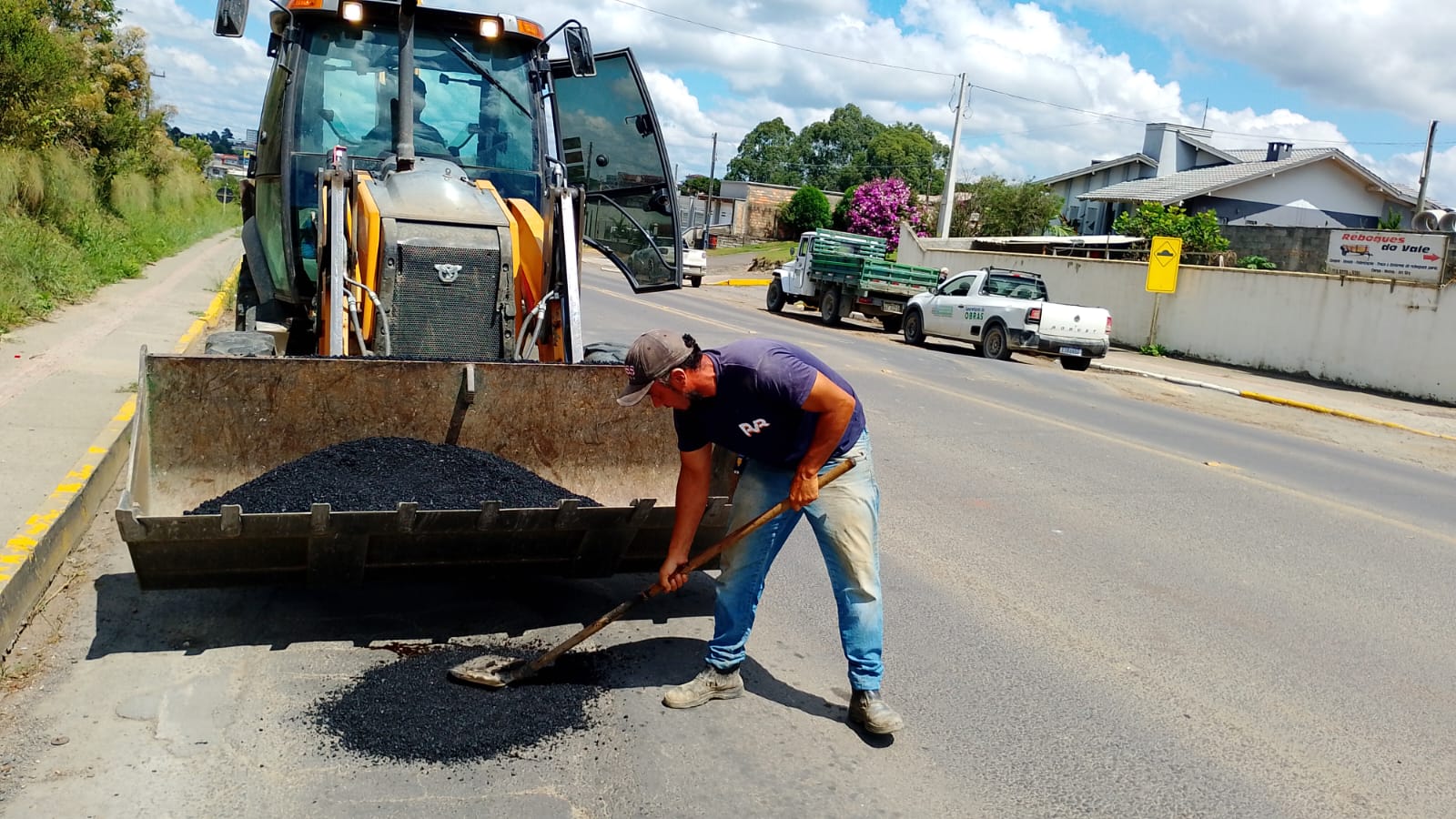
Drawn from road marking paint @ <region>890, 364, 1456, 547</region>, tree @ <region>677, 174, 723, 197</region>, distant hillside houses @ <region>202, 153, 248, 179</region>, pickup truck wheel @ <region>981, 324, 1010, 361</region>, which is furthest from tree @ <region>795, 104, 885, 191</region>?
road marking paint @ <region>890, 364, 1456, 547</region>

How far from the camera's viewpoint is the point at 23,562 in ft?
17.3

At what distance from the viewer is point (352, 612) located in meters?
5.41

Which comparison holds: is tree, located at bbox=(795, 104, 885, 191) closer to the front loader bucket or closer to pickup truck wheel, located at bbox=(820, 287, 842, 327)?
pickup truck wheel, located at bbox=(820, 287, 842, 327)

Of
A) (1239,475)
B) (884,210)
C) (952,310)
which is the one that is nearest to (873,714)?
(1239,475)

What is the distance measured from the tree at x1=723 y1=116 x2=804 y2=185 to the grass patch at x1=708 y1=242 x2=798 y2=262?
65.7m

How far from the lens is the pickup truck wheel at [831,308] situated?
27328 millimetres

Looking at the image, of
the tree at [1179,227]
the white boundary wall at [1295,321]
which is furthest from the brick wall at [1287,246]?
the white boundary wall at [1295,321]

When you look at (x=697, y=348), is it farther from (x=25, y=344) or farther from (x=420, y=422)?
(x=25, y=344)

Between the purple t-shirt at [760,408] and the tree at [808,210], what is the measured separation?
196 feet

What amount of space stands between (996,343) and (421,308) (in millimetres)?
16403

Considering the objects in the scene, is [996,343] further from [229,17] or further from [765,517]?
[765,517]

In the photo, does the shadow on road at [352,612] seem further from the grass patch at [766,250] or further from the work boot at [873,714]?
the grass patch at [766,250]

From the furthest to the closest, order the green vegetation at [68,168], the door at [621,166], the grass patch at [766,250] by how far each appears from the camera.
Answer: the grass patch at [766,250] → the green vegetation at [68,168] → the door at [621,166]

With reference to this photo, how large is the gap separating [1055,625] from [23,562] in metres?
4.69
